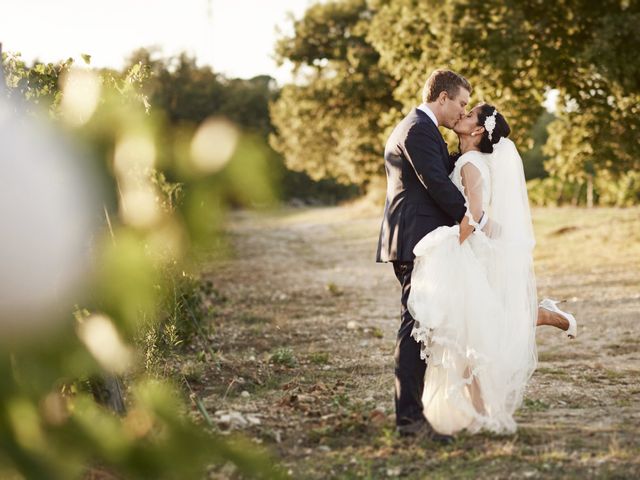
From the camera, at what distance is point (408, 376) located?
4676mm

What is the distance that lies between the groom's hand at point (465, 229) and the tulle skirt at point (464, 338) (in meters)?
0.04

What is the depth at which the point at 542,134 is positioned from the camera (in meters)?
48.4

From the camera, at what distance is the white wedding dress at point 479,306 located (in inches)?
183

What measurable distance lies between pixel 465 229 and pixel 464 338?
68 centimetres

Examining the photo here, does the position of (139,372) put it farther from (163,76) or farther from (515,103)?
(163,76)

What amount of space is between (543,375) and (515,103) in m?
10.4

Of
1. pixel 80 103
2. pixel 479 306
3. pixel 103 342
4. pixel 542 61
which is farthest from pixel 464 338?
pixel 542 61

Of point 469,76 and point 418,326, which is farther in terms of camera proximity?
point 469,76

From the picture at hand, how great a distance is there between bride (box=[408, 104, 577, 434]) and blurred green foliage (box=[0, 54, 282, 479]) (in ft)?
12.0

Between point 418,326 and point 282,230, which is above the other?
point 418,326

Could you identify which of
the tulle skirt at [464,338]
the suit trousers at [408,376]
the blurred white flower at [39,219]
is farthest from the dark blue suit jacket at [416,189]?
the blurred white flower at [39,219]

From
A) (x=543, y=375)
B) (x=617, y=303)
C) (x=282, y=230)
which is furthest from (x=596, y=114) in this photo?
(x=282, y=230)

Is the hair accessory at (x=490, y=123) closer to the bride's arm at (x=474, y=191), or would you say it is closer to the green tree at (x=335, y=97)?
the bride's arm at (x=474, y=191)

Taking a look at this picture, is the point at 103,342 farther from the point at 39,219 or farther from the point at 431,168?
the point at 431,168
